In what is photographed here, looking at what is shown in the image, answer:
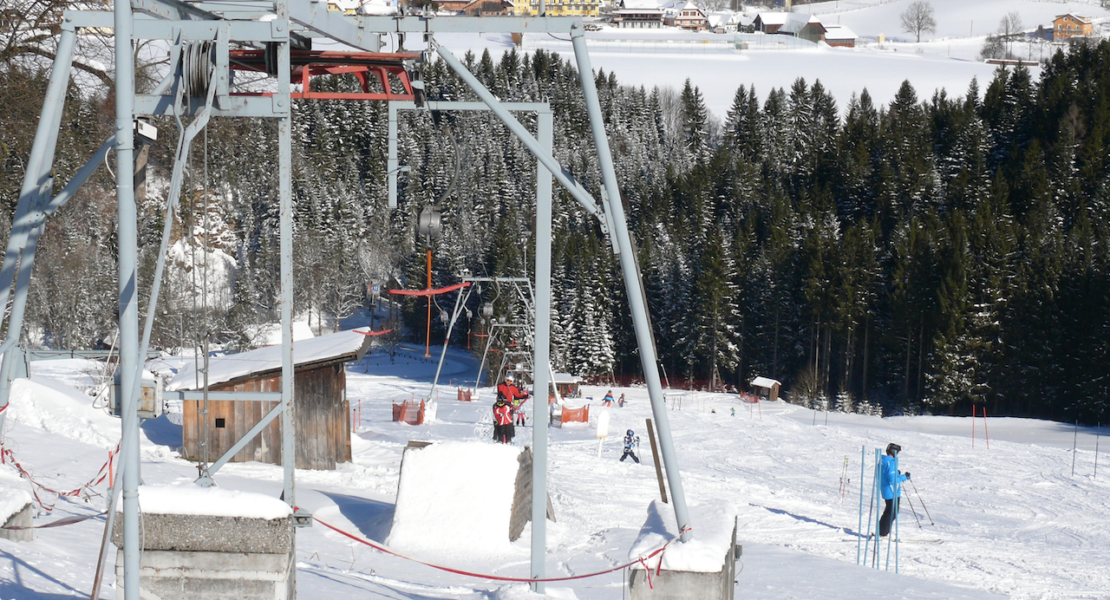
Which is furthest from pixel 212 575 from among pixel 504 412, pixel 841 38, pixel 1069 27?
pixel 1069 27

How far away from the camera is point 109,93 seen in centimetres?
1471

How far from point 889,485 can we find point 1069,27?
155 metres

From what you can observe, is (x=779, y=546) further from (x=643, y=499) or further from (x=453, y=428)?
(x=453, y=428)

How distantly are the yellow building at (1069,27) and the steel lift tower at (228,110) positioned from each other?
502 feet

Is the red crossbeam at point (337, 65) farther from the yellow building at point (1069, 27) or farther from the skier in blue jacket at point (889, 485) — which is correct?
the yellow building at point (1069, 27)

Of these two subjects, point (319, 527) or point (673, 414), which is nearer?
point (319, 527)

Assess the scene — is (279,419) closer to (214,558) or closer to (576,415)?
(214,558)

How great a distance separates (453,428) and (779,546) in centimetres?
1337

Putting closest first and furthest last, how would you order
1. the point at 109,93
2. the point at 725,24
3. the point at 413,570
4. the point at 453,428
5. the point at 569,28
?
the point at 569,28 < the point at 413,570 < the point at 109,93 < the point at 453,428 < the point at 725,24

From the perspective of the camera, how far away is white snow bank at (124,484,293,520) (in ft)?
17.8

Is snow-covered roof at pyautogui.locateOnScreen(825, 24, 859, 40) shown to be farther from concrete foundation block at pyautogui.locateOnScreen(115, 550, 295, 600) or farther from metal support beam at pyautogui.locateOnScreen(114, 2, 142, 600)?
metal support beam at pyautogui.locateOnScreen(114, 2, 142, 600)

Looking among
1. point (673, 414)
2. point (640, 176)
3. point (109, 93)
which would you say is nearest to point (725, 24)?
point (640, 176)

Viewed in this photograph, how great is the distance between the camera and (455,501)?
408 inches

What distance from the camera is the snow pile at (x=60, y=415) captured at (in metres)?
14.1
